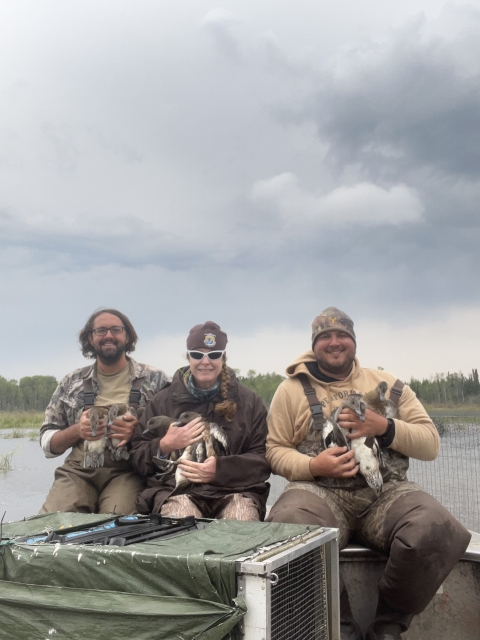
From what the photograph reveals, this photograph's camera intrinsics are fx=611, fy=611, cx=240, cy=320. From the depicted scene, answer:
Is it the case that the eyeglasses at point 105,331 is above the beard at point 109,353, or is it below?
above

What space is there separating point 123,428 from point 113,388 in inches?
23.2

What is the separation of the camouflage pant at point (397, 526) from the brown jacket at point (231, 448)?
35 cm

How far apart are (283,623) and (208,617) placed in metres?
0.38

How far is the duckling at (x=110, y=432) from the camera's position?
488cm

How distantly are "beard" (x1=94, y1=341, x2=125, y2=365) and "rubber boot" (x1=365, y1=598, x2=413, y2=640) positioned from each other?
9.47ft

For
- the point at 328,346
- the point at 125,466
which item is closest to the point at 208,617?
the point at 328,346

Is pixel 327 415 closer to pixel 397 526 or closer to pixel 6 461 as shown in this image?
pixel 397 526

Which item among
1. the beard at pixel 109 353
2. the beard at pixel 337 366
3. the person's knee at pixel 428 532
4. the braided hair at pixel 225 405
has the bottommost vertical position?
the person's knee at pixel 428 532

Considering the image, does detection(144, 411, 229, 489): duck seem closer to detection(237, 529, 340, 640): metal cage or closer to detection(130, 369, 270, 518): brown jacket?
detection(130, 369, 270, 518): brown jacket

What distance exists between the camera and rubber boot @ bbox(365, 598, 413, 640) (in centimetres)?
360

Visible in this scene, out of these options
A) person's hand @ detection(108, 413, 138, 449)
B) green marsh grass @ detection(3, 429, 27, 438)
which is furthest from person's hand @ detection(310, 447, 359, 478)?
green marsh grass @ detection(3, 429, 27, 438)

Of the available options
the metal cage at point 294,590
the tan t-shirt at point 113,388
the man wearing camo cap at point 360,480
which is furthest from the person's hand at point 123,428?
the metal cage at point 294,590

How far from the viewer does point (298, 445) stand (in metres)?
4.45

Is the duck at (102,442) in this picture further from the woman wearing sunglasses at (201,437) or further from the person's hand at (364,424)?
the person's hand at (364,424)
